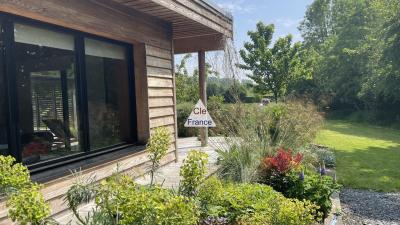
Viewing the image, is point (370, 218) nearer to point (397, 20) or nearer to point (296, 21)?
point (397, 20)

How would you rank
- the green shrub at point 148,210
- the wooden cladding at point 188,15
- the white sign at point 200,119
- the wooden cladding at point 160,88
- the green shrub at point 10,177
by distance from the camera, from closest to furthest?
the green shrub at point 148,210 → the green shrub at point 10,177 → the wooden cladding at point 188,15 → the wooden cladding at point 160,88 → the white sign at point 200,119

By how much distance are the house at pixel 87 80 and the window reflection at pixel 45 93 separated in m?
0.01

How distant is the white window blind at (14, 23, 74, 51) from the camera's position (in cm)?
330

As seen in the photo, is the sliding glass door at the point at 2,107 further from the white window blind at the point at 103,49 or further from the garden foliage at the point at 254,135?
the garden foliage at the point at 254,135

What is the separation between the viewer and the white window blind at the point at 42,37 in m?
3.30

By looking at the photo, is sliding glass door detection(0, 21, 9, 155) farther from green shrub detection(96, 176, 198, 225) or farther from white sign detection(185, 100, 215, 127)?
white sign detection(185, 100, 215, 127)

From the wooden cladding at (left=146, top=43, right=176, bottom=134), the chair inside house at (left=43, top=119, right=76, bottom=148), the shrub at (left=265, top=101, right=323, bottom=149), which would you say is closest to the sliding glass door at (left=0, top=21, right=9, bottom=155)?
the chair inside house at (left=43, top=119, right=76, bottom=148)

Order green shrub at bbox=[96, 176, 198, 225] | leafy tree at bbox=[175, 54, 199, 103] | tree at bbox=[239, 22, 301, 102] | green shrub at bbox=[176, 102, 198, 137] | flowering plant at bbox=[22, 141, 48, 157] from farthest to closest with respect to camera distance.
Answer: tree at bbox=[239, 22, 301, 102]
leafy tree at bbox=[175, 54, 199, 103]
green shrub at bbox=[176, 102, 198, 137]
flowering plant at bbox=[22, 141, 48, 157]
green shrub at bbox=[96, 176, 198, 225]

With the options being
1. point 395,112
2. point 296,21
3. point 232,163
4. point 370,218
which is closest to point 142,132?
point 232,163

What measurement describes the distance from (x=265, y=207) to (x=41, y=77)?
2.51m

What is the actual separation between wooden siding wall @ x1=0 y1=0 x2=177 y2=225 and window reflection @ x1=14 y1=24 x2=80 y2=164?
0.24m

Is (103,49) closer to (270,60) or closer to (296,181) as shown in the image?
(296,181)

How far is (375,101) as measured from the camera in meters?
20.9

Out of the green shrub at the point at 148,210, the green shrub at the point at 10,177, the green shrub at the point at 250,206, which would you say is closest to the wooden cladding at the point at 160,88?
the green shrub at the point at 250,206
